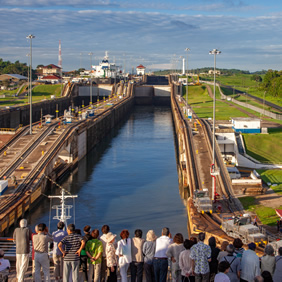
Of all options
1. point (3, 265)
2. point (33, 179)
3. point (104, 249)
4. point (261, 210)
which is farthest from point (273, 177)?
point (3, 265)

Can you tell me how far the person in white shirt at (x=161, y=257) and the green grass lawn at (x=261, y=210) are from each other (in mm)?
21159

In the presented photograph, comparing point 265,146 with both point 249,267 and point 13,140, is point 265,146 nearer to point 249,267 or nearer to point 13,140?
point 13,140

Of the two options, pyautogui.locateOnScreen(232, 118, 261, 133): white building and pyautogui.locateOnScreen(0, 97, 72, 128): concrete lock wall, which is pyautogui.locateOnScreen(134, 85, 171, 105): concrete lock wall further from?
pyautogui.locateOnScreen(232, 118, 261, 133): white building

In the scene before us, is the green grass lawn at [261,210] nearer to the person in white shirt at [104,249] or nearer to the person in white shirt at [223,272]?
the person in white shirt at [104,249]

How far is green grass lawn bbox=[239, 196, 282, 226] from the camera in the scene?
3417cm

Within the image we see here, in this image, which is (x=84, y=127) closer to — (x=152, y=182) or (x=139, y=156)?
(x=139, y=156)

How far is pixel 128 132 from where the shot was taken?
97625 millimetres

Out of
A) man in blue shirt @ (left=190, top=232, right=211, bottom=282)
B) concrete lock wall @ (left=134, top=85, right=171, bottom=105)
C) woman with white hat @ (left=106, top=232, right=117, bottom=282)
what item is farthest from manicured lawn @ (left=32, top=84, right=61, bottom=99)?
man in blue shirt @ (left=190, top=232, right=211, bottom=282)

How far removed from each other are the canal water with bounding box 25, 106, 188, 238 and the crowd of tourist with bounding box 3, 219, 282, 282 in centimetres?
1980

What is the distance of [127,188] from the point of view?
48938mm

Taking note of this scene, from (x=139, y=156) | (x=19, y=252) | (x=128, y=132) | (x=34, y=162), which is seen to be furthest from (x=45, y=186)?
(x=128, y=132)

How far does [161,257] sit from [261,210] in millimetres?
24568

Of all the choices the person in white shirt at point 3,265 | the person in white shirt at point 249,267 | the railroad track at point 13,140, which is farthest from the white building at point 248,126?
the person in white shirt at point 3,265

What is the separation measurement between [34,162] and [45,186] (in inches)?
121
